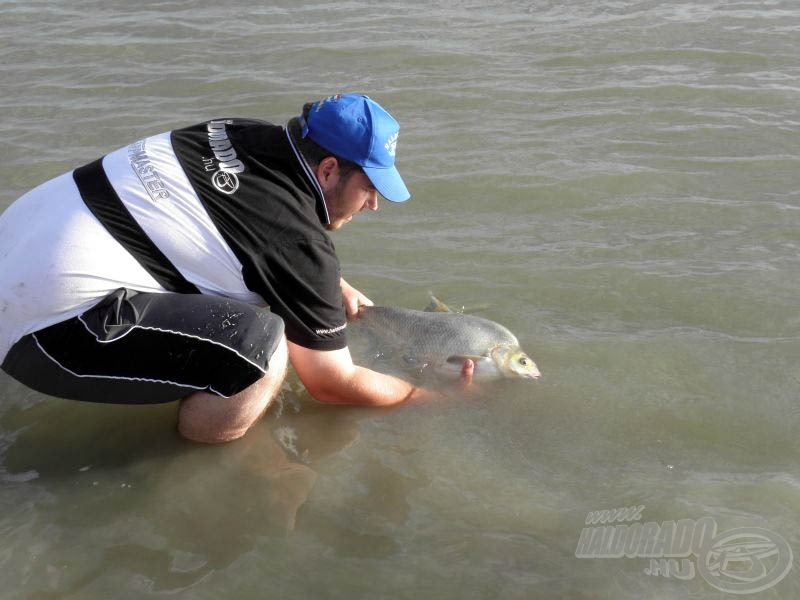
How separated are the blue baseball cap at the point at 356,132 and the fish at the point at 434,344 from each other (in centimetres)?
114

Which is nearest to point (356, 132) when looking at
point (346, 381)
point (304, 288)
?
point (304, 288)

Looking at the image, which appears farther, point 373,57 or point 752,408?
point 373,57

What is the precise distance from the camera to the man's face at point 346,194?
400cm

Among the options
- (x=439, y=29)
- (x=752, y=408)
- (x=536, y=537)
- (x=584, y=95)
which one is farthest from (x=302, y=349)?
(x=439, y=29)

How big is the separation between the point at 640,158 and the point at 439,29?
390 centimetres

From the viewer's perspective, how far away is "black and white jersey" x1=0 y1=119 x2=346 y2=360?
12.2 ft

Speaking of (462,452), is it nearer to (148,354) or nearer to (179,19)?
(148,354)

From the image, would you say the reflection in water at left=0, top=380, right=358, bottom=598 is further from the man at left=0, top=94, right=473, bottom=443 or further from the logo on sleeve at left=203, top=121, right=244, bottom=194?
the logo on sleeve at left=203, top=121, right=244, bottom=194

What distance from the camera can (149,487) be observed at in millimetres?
4047

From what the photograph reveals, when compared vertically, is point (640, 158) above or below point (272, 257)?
below

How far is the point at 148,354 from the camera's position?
12.8ft

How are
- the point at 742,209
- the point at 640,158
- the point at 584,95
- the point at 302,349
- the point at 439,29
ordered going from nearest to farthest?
the point at 302,349 < the point at 742,209 < the point at 640,158 < the point at 584,95 < the point at 439,29

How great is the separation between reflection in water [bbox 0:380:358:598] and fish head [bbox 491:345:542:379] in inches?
33.3

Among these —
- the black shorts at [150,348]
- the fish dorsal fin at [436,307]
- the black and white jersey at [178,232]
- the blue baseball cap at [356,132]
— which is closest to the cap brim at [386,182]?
the blue baseball cap at [356,132]
